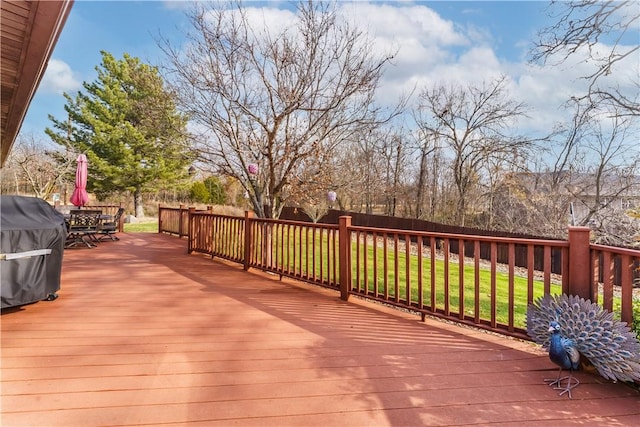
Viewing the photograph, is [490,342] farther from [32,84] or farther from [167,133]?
[167,133]

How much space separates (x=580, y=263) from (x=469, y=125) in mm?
12220

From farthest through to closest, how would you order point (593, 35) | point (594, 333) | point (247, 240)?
point (247, 240)
point (593, 35)
point (594, 333)

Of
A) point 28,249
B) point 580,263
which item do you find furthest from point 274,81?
point 580,263

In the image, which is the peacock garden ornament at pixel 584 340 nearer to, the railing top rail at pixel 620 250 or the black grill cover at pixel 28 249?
the railing top rail at pixel 620 250

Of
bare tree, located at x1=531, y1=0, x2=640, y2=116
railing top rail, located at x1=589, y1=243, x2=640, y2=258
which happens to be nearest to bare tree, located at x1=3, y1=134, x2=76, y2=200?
bare tree, located at x1=531, y1=0, x2=640, y2=116

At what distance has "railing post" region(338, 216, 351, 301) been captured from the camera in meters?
3.76

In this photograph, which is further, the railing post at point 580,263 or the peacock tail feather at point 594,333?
the railing post at point 580,263

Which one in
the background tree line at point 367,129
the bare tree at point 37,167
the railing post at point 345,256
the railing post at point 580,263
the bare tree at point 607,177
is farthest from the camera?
the bare tree at point 37,167

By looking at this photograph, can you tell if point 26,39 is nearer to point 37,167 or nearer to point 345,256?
point 345,256

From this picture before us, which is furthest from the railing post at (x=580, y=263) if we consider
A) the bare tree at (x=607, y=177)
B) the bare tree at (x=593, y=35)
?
the bare tree at (x=607, y=177)

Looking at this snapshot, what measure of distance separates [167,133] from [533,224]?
1151cm

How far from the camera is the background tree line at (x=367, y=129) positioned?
5.62 m

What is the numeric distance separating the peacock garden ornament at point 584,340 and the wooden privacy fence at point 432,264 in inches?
6.9

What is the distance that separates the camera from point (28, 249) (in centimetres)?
300
